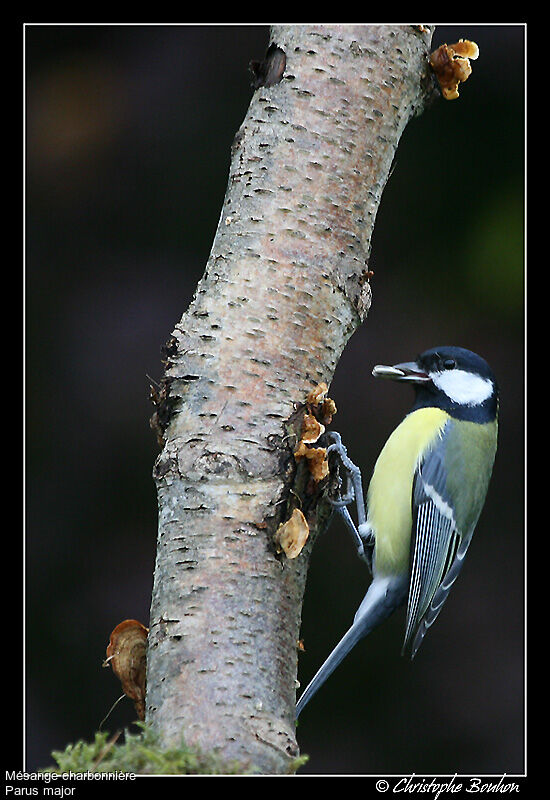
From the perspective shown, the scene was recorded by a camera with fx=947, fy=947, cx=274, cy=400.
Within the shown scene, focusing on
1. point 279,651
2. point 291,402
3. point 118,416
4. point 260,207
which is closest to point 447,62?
point 260,207

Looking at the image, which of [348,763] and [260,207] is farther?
[348,763]

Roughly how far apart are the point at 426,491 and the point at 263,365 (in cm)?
81

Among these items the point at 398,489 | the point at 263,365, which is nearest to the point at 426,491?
the point at 398,489

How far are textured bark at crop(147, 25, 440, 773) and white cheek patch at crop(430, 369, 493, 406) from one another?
0.69 metres

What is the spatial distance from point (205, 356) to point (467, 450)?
0.94 metres

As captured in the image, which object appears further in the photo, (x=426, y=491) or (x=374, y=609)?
(x=426, y=491)

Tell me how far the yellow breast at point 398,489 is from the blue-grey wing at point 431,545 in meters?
0.03

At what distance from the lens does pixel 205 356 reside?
1.53 meters

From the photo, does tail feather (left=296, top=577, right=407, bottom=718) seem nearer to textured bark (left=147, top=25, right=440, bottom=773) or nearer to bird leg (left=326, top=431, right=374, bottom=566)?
bird leg (left=326, top=431, right=374, bottom=566)

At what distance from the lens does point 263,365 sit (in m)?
1.52

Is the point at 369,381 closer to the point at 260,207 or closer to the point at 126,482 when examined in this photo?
the point at 126,482

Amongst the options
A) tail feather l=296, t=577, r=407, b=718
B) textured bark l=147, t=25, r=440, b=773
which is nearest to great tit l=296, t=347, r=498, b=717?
tail feather l=296, t=577, r=407, b=718

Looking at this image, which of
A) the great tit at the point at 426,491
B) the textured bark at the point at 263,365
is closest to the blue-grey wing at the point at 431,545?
the great tit at the point at 426,491

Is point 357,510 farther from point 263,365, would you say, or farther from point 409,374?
point 263,365
